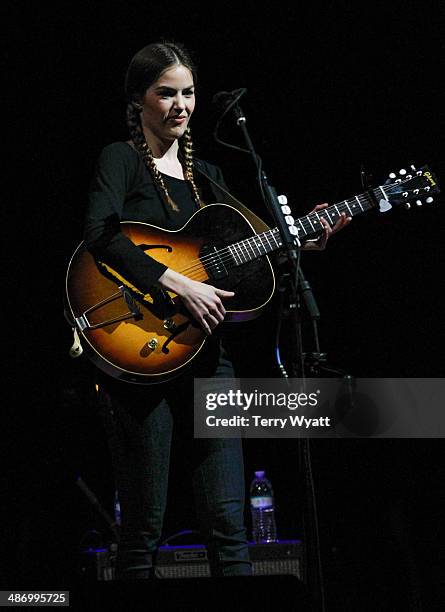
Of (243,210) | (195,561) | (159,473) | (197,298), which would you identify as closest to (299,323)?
(197,298)

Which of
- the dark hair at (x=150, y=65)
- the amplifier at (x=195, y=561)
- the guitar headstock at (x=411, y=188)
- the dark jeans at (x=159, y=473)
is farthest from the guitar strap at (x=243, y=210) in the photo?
the amplifier at (x=195, y=561)

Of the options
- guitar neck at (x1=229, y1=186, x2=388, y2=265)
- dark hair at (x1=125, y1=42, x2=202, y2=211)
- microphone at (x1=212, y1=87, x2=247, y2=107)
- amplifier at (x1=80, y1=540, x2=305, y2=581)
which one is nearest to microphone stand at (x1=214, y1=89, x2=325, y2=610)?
microphone at (x1=212, y1=87, x2=247, y2=107)

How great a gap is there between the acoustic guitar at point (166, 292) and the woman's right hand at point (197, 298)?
1.8 inches

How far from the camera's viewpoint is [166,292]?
258cm

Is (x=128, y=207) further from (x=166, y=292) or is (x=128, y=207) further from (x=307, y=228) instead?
(x=307, y=228)

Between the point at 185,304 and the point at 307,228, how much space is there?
575 millimetres

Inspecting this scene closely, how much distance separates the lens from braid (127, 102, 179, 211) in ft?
8.83

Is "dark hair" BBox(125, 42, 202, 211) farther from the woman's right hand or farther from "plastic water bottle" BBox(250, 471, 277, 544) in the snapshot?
"plastic water bottle" BBox(250, 471, 277, 544)

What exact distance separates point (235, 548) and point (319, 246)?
3.60 feet

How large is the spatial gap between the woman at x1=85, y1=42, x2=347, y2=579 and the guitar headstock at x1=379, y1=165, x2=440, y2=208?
1.03 feet

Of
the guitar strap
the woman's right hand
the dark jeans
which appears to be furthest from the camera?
the guitar strap

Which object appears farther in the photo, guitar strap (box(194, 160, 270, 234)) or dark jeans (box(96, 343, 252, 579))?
guitar strap (box(194, 160, 270, 234))

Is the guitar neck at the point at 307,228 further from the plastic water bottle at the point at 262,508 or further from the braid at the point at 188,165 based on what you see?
the plastic water bottle at the point at 262,508

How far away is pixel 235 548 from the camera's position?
239 cm
